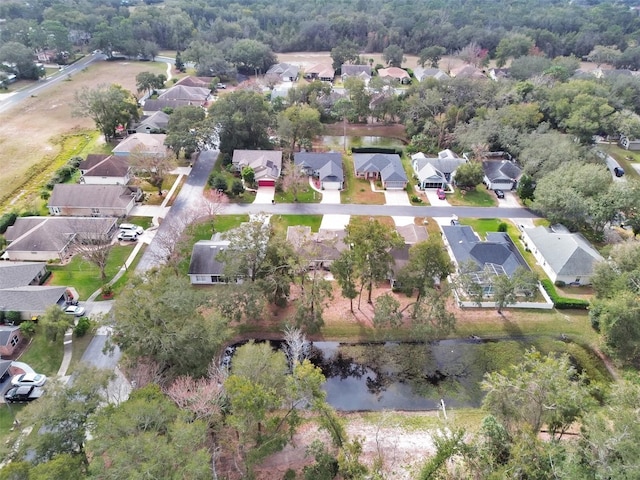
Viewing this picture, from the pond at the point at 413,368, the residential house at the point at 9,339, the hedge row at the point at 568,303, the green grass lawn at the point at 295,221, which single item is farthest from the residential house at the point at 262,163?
the hedge row at the point at 568,303

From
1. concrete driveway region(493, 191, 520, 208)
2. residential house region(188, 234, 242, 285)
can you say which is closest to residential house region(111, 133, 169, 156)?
residential house region(188, 234, 242, 285)

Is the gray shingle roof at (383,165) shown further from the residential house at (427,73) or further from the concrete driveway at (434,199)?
the residential house at (427,73)

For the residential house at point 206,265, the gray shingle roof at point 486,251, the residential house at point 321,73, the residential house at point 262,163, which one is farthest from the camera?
the residential house at point 321,73

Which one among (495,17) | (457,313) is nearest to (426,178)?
(457,313)

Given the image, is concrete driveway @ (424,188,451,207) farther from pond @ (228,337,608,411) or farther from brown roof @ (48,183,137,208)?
brown roof @ (48,183,137,208)

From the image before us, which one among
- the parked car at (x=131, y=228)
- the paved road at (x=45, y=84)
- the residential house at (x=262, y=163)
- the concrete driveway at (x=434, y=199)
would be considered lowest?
the paved road at (x=45, y=84)

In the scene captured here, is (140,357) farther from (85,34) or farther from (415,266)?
(85,34)
